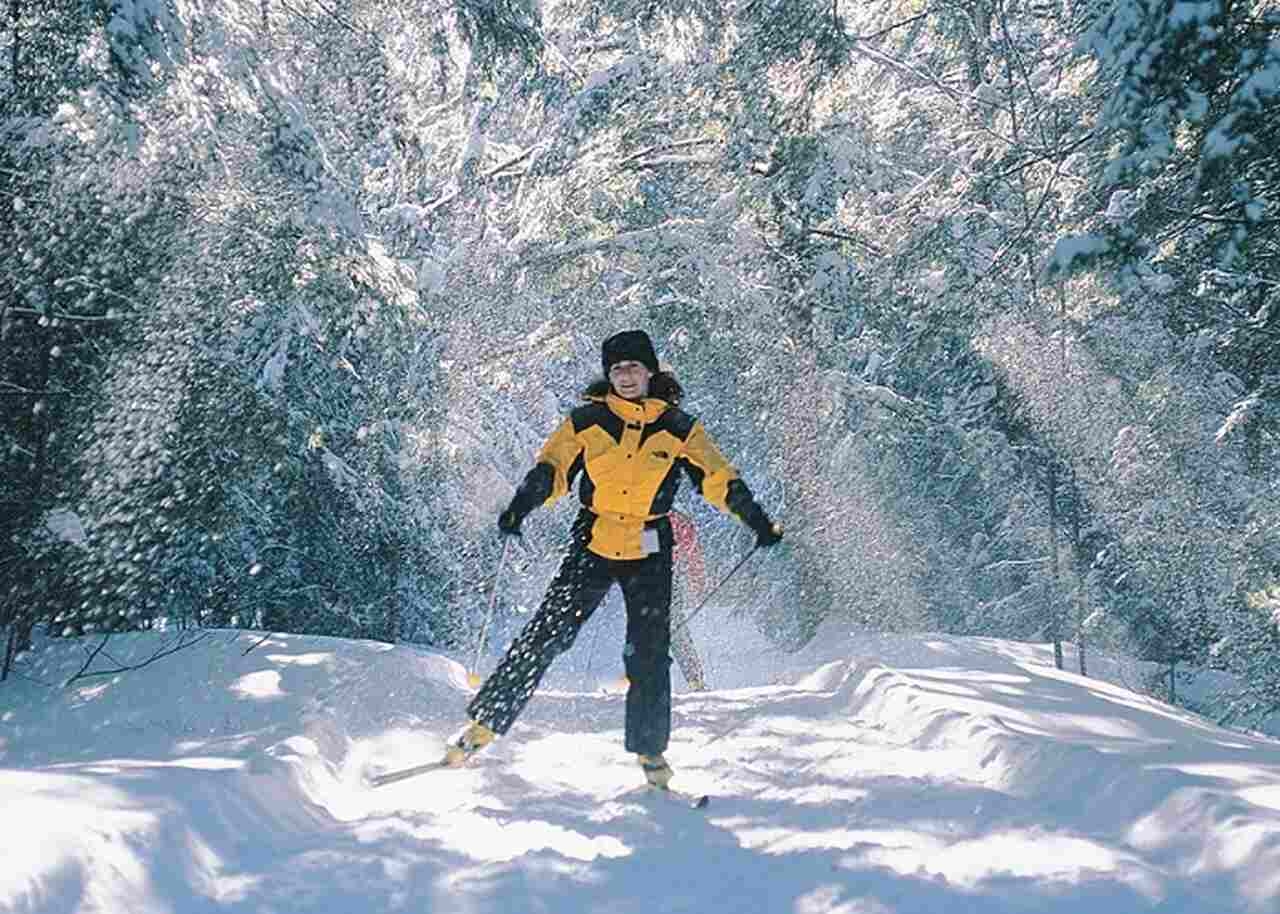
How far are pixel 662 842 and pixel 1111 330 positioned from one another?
47.9 feet

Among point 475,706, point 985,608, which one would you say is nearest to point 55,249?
point 475,706

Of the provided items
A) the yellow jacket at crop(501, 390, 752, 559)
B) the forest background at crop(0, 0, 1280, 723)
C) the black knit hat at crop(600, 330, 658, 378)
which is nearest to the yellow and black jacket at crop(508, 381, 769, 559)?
the yellow jacket at crop(501, 390, 752, 559)

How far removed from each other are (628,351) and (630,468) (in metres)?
0.57

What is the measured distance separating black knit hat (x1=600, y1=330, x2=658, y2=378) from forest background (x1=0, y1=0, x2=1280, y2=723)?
2.71 metres

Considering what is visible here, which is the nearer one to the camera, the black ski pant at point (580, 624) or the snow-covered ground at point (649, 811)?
the snow-covered ground at point (649, 811)

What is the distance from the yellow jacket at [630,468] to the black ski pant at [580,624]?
110 millimetres

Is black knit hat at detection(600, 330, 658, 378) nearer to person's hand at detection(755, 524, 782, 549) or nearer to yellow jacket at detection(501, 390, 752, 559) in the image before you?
yellow jacket at detection(501, 390, 752, 559)

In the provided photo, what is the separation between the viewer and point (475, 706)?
5.75m

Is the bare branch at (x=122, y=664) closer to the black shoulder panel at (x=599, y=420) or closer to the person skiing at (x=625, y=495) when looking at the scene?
the person skiing at (x=625, y=495)

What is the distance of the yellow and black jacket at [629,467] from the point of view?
5707mm

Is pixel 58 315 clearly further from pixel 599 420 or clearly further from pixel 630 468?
pixel 630 468

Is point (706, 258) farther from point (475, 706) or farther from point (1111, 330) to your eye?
point (475, 706)

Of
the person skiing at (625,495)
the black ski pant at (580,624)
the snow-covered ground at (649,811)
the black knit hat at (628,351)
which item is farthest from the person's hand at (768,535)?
the snow-covered ground at (649,811)

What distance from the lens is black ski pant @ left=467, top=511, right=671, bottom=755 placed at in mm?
5574
